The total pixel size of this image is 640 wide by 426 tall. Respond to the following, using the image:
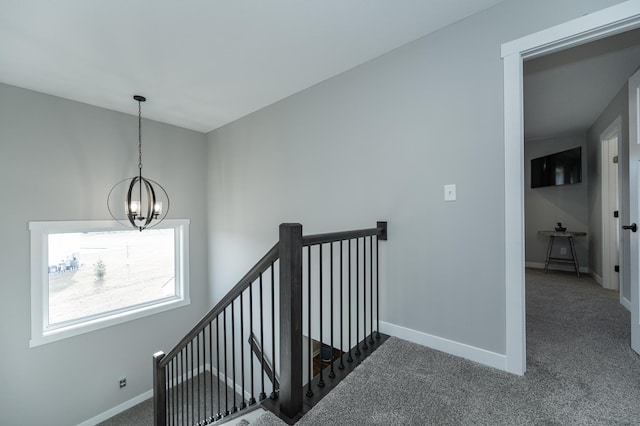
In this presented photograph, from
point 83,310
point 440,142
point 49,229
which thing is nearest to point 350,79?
point 440,142

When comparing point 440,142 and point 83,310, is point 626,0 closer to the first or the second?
point 440,142

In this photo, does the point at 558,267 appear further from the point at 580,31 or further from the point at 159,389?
the point at 159,389

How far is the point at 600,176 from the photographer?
3.75m

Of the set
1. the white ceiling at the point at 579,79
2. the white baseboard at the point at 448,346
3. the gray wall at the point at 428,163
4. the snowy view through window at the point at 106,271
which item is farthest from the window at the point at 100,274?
the white ceiling at the point at 579,79

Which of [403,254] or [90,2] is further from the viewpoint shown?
[403,254]

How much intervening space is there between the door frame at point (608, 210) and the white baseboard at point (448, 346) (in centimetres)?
305

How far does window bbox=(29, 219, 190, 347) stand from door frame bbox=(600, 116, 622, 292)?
5.67 metres

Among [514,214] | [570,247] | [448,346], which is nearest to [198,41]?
[514,214]

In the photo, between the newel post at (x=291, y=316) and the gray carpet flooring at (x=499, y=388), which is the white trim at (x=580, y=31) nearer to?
the newel post at (x=291, y=316)

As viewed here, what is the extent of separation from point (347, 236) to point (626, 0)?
1.86 metres

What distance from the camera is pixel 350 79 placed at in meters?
2.42

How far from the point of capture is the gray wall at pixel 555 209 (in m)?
4.48

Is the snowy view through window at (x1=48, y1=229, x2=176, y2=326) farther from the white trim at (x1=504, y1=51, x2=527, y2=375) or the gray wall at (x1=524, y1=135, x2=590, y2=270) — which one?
the gray wall at (x1=524, y1=135, x2=590, y2=270)

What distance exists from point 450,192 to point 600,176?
3.54 meters
